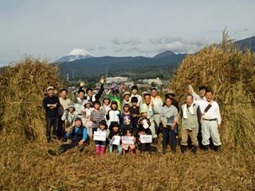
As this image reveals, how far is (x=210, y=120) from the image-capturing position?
379 inches

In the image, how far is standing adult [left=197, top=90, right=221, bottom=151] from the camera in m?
9.56

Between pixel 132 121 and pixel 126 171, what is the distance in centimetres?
293

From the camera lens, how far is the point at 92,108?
1070cm

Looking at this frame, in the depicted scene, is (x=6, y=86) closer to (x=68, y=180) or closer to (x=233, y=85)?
(x=68, y=180)

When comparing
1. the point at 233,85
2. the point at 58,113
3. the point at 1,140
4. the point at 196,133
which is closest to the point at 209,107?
the point at 196,133

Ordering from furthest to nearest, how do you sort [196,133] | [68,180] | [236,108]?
[236,108]
[196,133]
[68,180]

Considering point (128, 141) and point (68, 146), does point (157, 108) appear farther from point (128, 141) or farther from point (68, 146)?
point (68, 146)

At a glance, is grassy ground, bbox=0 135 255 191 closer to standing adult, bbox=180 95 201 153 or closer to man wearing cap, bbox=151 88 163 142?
standing adult, bbox=180 95 201 153

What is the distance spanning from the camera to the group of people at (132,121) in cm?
958

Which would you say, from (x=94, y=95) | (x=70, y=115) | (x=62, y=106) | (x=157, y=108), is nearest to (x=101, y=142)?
(x=70, y=115)

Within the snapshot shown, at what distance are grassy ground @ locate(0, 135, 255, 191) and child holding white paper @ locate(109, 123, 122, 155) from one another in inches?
24.6

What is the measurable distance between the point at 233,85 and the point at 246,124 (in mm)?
1165

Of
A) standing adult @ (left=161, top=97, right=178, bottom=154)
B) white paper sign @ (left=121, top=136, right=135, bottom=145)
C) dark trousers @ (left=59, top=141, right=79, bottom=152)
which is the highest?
standing adult @ (left=161, top=97, right=178, bottom=154)

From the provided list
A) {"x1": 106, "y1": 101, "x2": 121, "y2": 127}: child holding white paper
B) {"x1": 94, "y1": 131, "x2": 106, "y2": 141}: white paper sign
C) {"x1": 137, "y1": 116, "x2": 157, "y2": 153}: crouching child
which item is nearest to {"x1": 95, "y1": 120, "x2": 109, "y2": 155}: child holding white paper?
{"x1": 94, "y1": 131, "x2": 106, "y2": 141}: white paper sign
